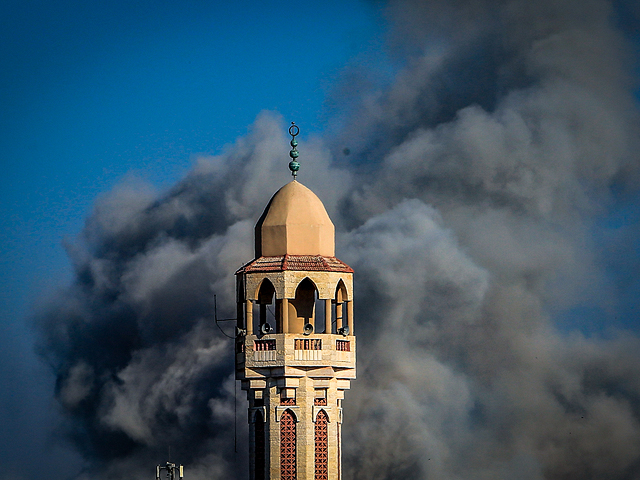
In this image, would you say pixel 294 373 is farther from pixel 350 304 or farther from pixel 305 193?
pixel 305 193

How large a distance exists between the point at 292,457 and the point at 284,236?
324 inches

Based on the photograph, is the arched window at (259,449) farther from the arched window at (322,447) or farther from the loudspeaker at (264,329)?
the loudspeaker at (264,329)

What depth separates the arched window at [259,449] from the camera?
50.7 metres

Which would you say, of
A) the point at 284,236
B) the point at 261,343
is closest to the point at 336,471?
the point at 261,343

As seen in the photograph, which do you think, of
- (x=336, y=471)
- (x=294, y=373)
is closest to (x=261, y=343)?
(x=294, y=373)

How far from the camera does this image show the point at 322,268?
50875 millimetres

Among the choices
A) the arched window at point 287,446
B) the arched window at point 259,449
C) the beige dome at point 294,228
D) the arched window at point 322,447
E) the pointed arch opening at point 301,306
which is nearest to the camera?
the arched window at point 287,446

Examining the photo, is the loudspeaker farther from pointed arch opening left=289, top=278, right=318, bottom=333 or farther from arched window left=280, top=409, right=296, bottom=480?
arched window left=280, top=409, right=296, bottom=480

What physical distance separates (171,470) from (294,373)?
20.3 ft

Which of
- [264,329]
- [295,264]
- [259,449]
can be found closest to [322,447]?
[259,449]

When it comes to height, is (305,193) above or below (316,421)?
above

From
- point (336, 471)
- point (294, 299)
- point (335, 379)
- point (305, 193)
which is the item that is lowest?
point (336, 471)

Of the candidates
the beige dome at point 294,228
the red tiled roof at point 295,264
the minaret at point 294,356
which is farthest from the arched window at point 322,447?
the beige dome at point 294,228

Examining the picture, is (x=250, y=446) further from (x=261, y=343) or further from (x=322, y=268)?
(x=322, y=268)
